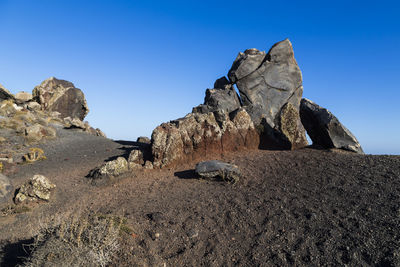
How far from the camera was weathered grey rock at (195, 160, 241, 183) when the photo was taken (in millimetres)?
9594

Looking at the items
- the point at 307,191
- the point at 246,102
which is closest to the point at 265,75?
the point at 246,102

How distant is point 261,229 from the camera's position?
255 inches

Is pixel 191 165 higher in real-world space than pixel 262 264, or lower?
higher

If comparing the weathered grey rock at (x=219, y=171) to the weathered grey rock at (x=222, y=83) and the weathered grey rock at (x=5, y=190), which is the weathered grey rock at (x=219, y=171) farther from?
the weathered grey rock at (x=222, y=83)

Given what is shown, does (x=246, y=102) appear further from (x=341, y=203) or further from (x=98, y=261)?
(x=98, y=261)

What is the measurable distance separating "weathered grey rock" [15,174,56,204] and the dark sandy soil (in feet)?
1.58

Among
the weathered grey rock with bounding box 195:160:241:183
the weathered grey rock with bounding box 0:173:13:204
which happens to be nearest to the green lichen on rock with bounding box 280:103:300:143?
the weathered grey rock with bounding box 195:160:241:183

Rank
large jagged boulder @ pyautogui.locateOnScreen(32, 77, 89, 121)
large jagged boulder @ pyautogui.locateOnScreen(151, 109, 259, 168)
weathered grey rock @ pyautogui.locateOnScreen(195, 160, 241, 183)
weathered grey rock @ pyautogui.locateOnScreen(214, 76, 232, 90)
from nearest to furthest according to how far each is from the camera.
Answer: weathered grey rock @ pyautogui.locateOnScreen(195, 160, 241, 183), large jagged boulder @ pyautogui.locateOnScreen(151, 109, 259, 168), weathered grey rock @ pyautogui.locateOnScreen(214, 76, 232, 90), large jagged boulder @ pyautogui.locateOnScreen(32, 77, 89, 121)

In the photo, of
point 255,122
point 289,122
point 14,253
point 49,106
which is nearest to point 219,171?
point 255,122

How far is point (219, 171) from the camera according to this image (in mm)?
9734

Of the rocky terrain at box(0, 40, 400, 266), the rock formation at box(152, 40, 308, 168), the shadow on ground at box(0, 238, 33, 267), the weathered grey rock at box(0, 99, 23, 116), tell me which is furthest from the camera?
the weathered grey rock at box(0, 99, 23, 116)

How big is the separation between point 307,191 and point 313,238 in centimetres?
249

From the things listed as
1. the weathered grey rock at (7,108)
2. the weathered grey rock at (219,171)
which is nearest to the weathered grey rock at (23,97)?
the weathered grey rock at (7,108)

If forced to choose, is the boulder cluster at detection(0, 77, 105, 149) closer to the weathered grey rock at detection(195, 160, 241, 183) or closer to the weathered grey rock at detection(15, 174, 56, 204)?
the weathered grey rock at detection(15, 174, 56, 204)
